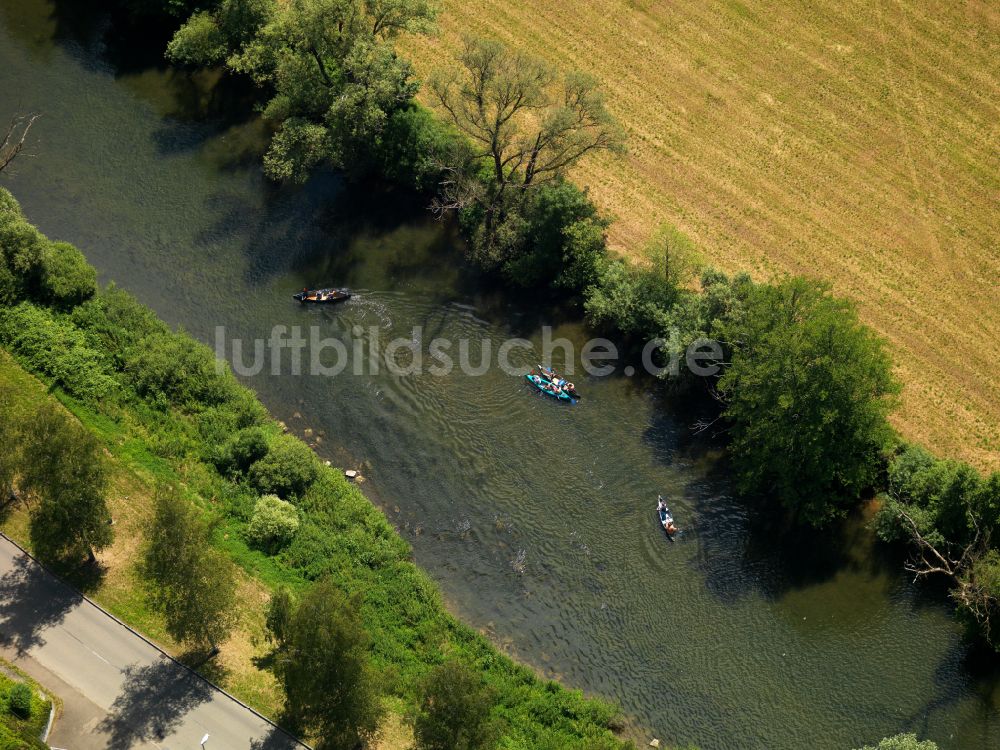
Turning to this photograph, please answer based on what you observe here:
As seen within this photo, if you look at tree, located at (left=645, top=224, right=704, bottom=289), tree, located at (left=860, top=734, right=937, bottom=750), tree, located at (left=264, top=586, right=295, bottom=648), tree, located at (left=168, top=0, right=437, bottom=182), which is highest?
tree, located at (left=645, top=224, right=704, bottom=289)

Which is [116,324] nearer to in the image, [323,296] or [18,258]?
[18,258]

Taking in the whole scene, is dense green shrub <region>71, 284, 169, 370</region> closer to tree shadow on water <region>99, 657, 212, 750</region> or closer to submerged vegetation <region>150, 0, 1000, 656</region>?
submerged vegetation <region>150, 0, 1000, 656</region>

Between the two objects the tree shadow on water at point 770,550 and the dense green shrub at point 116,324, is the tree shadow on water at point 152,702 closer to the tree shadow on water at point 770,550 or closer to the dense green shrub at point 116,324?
the dense green shrub at point 116,324

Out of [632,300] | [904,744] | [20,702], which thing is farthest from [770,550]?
[20,702]

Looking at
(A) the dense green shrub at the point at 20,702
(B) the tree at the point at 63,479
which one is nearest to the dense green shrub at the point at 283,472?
(B) the tree at the point at 63,479

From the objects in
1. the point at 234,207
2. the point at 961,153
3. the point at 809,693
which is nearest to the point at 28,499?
the point at 234,207

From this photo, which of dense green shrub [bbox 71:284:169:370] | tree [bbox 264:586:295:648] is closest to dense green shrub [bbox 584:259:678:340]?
dense green shrub [bbox 71:284:169:370]

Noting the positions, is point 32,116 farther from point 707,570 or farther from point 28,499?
point 707,570
